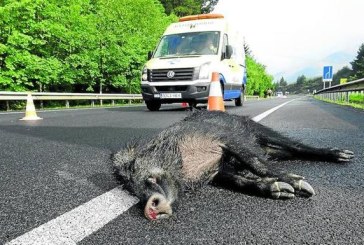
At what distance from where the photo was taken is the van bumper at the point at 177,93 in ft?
37.6

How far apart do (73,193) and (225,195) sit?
98 centimetres

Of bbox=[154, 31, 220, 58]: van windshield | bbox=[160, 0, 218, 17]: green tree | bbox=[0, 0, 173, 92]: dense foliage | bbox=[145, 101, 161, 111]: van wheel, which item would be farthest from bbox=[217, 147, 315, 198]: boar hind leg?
bbox=[160, 0, 218, 17]: green tree

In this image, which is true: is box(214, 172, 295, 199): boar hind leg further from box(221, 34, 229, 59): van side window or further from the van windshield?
box(221, 34, 229, 59): van side window

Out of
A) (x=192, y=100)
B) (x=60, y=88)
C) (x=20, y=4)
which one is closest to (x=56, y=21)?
(x=20, y=4)

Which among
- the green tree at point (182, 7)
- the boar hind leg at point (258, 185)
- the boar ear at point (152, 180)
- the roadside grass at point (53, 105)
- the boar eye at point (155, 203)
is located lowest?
the roadside grass at point (53, 105)

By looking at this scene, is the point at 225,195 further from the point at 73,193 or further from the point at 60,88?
the point at 60,88

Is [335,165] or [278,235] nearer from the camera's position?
[278,235]

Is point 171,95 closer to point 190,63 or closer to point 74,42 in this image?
point 190,63

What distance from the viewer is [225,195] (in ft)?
7.97

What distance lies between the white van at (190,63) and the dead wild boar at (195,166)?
8.51 m

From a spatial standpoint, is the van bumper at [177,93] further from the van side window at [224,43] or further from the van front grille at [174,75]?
the van side window at [224,43]

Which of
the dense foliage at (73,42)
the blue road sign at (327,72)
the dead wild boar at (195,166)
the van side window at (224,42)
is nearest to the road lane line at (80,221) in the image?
the dead wild boar at (195,166)

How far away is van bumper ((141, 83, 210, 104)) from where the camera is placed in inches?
451

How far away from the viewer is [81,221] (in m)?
1.95
